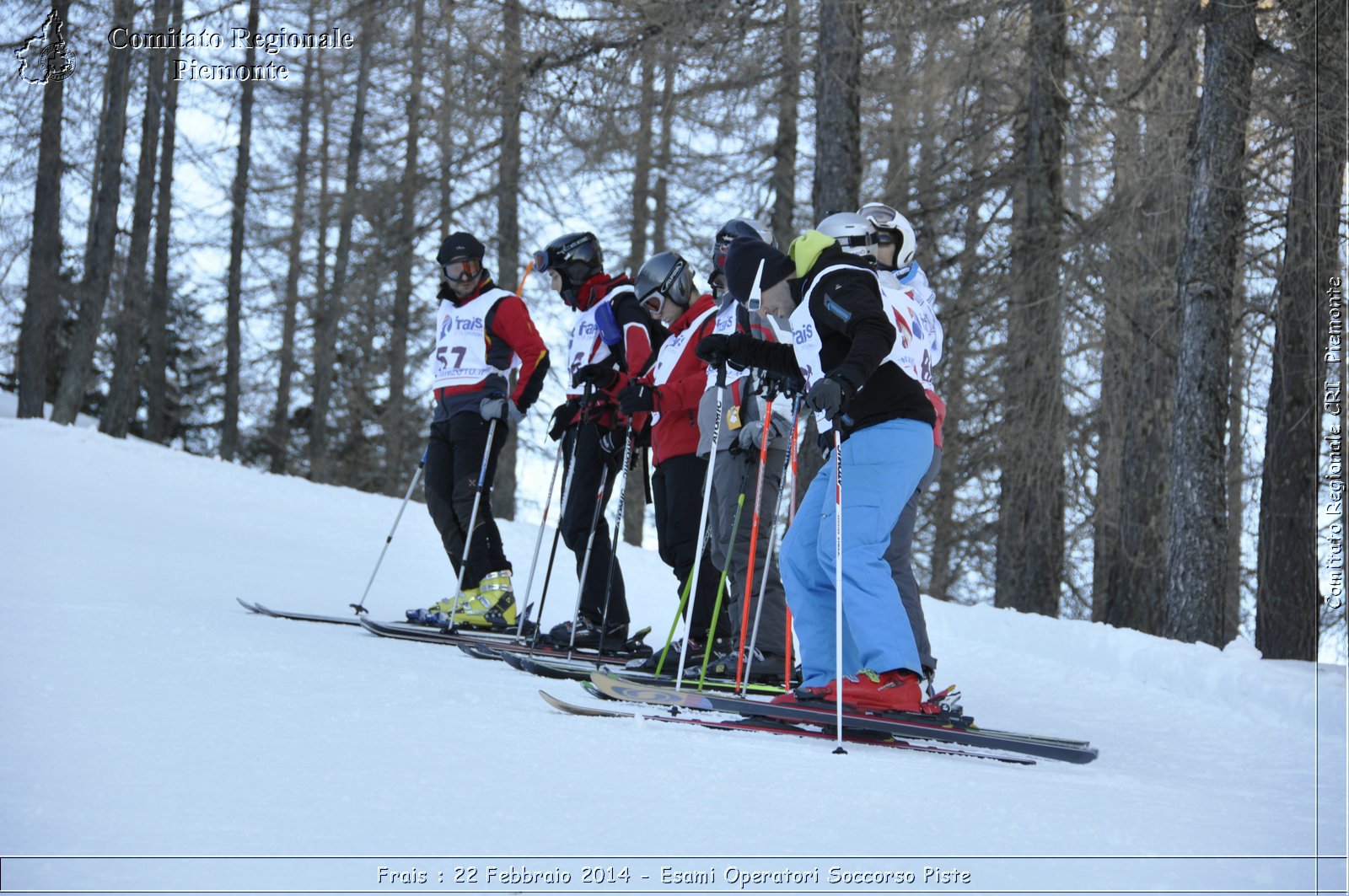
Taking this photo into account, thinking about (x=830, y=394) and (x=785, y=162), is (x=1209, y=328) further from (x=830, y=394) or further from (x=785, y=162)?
(x=785, y=162)

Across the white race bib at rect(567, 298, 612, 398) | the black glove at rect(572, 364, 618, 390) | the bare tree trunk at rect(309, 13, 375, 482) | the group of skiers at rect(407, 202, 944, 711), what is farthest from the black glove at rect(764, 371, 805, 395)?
the bare tree trunk at rect(309, 13, 375, 482)

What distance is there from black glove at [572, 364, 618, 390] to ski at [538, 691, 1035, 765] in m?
2.49

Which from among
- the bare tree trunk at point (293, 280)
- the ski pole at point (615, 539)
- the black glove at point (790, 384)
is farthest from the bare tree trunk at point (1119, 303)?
the bare tree trunk at point (293, 280)

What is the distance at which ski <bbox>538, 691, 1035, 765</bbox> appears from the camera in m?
4.20

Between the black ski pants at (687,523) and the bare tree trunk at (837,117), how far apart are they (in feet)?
17.0

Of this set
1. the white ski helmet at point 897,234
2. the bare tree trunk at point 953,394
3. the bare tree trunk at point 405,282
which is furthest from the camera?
the bare tree trunk at point 405,282

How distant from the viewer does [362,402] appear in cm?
2553

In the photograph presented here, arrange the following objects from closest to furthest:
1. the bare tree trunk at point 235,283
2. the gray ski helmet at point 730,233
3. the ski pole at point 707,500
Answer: the ski pole at point 707,500
the gray ski helmet at point 730,233
the bare tree trunk at point 235,283

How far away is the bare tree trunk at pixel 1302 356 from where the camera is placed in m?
7.84

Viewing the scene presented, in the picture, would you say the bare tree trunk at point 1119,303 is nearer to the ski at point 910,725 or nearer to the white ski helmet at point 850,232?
the white ski helmet at point 850,232

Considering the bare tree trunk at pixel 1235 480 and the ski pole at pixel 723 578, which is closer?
the ski pole at pixel 723 578

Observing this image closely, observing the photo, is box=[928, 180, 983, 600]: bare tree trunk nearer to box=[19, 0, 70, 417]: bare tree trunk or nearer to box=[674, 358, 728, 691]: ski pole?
box=[674, 358, 728, 691]: ski pole

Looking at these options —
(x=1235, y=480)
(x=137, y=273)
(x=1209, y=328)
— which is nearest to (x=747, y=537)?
(x=1209, y=328)

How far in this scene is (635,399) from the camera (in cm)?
584
